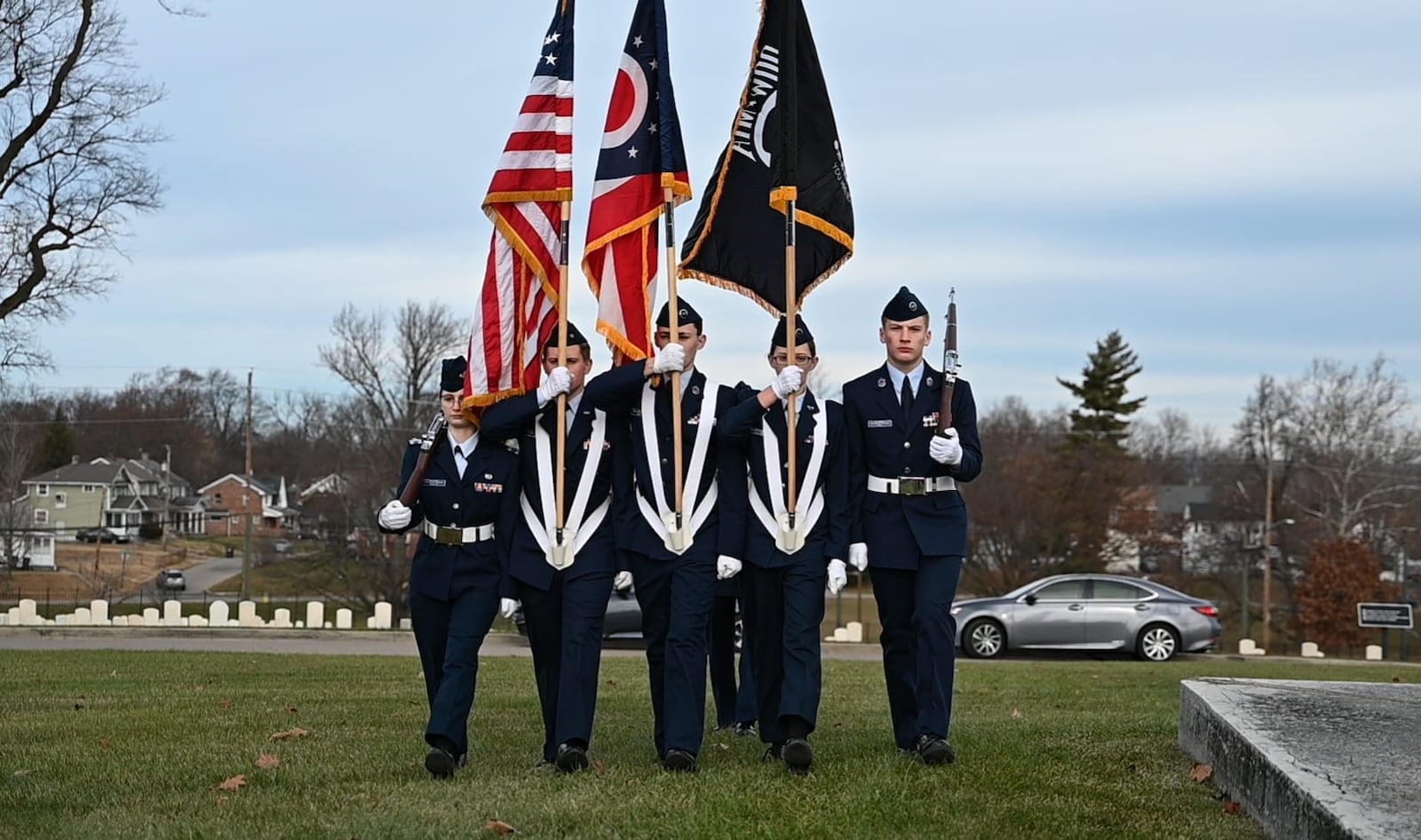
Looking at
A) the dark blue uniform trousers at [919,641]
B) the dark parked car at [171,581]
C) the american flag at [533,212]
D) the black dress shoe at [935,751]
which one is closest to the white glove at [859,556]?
the dark blue uniform trousers at [919,641]

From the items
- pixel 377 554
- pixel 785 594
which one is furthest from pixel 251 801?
pixel 377 554

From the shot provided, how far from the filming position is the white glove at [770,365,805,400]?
23.3 ft

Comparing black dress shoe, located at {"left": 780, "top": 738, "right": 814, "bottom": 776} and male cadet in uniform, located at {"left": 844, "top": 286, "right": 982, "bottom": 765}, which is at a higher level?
male cadet in uniform, located at {"left": 844, "top": 286, "right": 982, "bottom": 765}

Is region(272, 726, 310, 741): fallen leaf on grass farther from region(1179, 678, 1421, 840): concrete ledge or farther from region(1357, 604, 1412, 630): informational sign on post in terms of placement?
region(1357, 604, 1412, 630): informational sign on post

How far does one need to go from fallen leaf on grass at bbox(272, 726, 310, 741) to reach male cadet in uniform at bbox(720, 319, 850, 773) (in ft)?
8.43

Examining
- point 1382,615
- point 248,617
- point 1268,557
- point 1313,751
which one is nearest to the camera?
point 1313,751

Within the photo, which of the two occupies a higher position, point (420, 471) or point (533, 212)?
point (533, 212)

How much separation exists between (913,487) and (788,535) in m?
0.66

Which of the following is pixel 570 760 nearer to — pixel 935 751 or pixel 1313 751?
pixel 935 751

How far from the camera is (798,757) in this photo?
6.82m

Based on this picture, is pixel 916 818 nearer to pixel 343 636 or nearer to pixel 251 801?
pixel 251 801

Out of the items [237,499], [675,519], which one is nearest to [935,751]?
[675,519]

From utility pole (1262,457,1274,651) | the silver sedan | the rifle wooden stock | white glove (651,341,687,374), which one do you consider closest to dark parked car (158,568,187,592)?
utility pole (1262,457,1274,651)

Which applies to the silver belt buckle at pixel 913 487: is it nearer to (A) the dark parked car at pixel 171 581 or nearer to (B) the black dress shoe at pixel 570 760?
(B) the black dress shoe at pixel 570 760
